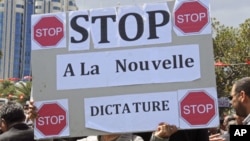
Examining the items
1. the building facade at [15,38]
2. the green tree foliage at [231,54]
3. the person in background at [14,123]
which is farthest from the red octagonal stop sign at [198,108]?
the building facade at [15,38]

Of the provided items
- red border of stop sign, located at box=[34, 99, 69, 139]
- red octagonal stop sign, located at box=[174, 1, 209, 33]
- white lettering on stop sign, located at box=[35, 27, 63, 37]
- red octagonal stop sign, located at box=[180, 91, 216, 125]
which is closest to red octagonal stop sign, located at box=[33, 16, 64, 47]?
white lettering on stop sign, located at box=[35, 27, 63, 37]

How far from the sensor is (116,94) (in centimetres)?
348

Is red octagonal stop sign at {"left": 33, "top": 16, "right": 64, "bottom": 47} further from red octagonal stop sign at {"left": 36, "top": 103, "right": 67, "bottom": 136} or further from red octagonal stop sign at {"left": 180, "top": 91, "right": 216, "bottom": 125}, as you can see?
red octagonal stop sign at {"left": 180, "top": 91, "right": 216, "bottom": 125}

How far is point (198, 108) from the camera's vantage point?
3396 millimetres

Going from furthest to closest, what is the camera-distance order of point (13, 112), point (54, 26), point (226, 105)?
point (226, 105), point (13, 112), point (54, 26)

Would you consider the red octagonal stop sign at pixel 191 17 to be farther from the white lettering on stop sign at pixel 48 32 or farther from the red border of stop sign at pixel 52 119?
the red border of stop sign at pixel 52 119

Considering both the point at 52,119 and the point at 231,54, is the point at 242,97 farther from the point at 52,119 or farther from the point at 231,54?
the point at 231,54

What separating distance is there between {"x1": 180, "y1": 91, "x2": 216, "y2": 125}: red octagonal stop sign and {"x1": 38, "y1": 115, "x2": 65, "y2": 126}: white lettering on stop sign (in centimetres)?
75

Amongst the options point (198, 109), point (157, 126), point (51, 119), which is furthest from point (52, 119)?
point (198, 109)

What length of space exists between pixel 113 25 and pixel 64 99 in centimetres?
55

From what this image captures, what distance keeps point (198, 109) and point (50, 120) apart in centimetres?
92

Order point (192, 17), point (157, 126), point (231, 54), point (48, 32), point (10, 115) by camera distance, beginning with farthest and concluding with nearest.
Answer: point (231, 54) < point (10, 115) < point (48, 32) < point (192, 17) < point (157, 126)

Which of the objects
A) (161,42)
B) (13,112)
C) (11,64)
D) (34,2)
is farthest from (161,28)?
(34,2)

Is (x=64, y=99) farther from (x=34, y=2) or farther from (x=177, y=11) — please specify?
(x=34, y=2)
